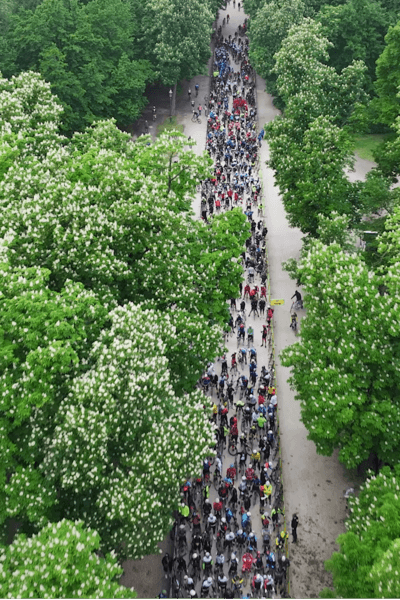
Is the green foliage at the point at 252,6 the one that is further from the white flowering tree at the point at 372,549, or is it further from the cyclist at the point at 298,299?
the white flowering tree at the point at 372,549

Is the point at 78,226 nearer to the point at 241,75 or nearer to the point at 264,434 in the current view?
the point at 264,434

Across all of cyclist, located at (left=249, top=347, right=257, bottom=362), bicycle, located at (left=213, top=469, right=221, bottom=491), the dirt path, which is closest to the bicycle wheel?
bicycle, located at (left=213, top=469, right=221, bottom=491)

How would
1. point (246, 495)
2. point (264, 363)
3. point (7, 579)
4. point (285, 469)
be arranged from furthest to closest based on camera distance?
point (264, 363) < point (285, 469) < point (246, 495) < point (7, 579)

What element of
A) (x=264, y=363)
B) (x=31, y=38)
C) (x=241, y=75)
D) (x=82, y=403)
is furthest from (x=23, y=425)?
(x=241, y=75)

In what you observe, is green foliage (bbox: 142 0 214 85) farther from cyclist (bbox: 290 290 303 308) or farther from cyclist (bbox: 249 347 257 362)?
cyclist (bbox: 249 347 257 362)

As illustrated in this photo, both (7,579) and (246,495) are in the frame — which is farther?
(246,495)

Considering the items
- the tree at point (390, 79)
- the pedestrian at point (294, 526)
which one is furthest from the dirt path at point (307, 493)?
the tree at point (390, 79)

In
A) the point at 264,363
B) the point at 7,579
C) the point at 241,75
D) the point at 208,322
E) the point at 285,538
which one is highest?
the point at 241,75
